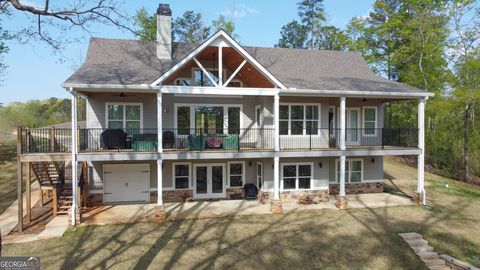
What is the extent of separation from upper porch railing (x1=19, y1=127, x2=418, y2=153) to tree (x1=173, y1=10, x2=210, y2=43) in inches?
987

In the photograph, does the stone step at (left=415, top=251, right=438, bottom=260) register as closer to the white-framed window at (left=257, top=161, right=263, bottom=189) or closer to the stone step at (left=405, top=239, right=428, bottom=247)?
the stone step at (left=405, top=239, right=428, bottom=247)

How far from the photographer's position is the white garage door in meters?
15.8

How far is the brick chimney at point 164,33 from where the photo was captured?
17.0m

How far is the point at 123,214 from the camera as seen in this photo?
44.7 ft

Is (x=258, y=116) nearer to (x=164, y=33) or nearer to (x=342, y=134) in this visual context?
(x=342, y=134)

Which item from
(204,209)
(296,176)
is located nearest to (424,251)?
(296,176)

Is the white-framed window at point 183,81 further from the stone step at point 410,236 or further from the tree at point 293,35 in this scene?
the tree at point 293,35

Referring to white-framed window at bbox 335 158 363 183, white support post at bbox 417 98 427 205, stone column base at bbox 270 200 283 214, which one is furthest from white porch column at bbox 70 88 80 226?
white support post at bbox 417 98 427 205

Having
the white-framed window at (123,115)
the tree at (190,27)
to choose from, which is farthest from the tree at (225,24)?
the white-framed window at (123,115)

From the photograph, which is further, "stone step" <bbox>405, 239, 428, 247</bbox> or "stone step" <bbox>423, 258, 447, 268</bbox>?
"stone step" <bbox>405, 239, 428, 247</bbox>

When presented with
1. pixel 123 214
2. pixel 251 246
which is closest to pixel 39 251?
pixel 123 214

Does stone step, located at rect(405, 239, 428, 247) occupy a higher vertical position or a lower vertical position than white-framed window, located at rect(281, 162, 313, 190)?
lower

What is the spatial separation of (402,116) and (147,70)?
1047 inches

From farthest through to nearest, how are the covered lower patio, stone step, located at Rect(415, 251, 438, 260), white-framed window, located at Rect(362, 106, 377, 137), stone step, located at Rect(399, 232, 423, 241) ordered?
white-framed window, located at Rect(362, 106, 377, 137), the covered lower patio, stone step, located at Rect(399, 232, 423, 241), stone step, located at Rect(415, 251, 438, 260)
